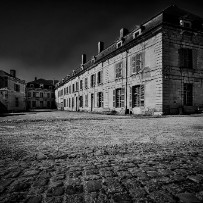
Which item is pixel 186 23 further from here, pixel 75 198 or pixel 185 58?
pixel 75 198

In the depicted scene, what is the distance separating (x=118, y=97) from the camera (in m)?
17.6

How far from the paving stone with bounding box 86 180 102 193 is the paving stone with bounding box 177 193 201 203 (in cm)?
78

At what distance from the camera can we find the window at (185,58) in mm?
13344

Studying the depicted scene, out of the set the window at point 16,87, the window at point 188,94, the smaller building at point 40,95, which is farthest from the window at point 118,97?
the smaller building at point 40,95

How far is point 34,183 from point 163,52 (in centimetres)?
1303

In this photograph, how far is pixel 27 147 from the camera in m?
3.10

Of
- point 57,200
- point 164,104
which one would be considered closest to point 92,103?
point 164,104

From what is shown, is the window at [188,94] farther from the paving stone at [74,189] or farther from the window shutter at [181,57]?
the paving stone at [74,189]

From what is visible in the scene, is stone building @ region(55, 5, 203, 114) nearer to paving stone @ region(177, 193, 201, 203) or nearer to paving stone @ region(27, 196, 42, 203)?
paving stone @ region(177, 193, 201, 203)

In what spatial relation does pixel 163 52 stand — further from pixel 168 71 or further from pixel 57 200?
pixel 57 200

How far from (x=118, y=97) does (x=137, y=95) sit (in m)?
2.98

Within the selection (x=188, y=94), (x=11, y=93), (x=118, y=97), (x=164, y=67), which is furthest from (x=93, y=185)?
(x=11, y=93)

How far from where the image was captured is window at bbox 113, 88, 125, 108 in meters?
16.8

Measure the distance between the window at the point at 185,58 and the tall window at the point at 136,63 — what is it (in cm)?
335
